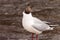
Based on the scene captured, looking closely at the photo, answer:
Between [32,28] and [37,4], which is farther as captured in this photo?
[37,4]

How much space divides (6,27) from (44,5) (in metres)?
0.64

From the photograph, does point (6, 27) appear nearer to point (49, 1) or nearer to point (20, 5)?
point (20, 5)

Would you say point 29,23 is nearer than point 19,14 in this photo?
Yes

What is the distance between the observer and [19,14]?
10.0 ft

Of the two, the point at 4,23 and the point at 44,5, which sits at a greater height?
the point at 44,5

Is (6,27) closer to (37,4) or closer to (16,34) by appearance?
(16,34)

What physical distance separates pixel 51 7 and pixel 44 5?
0.11 metres

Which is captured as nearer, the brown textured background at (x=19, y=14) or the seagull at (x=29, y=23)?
the seagull at (x=29, y=23)

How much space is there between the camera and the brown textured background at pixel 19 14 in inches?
117

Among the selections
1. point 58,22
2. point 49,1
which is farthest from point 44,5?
point 58,22

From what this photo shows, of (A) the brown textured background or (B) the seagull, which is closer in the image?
(B) the seagull

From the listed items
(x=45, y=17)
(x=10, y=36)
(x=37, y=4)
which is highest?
(x=37, y=4)

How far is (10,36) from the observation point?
2932 millimetres

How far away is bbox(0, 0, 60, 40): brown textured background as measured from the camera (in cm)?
298
